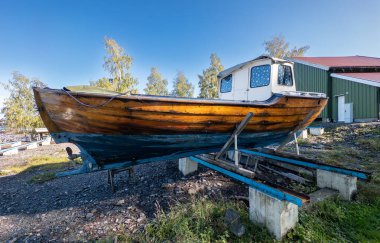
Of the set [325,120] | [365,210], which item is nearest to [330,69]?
[325,120]

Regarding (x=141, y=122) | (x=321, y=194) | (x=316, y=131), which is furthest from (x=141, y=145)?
(x=316, y=131)

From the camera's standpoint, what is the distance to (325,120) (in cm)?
1717

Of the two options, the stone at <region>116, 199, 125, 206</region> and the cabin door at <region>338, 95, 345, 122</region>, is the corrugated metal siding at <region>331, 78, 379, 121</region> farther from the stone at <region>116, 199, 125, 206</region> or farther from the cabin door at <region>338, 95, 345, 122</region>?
the stone at <region>116, 199, 125, 206</region>

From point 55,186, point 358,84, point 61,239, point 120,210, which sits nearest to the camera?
point 61,239

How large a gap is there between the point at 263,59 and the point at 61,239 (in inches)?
228

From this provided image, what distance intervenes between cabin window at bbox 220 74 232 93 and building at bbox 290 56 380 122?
13.6 meters

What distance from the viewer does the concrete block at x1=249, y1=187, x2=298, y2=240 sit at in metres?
2.75

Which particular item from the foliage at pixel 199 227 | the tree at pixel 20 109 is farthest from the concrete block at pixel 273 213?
the tree at pixel 20 109

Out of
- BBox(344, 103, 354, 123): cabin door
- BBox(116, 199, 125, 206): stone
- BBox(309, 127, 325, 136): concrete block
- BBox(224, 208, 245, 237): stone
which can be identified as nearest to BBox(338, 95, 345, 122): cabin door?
BBox(344, 103, 354, 123): cabin door

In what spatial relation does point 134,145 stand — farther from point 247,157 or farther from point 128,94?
point 247,157

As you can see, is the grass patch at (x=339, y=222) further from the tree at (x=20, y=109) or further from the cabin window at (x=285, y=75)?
the tree at (x=20, y=109)

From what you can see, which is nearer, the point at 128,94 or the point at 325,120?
the point at 128,94

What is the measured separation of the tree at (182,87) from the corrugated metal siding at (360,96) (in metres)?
32.0

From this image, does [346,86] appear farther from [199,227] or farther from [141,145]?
[141,145]
